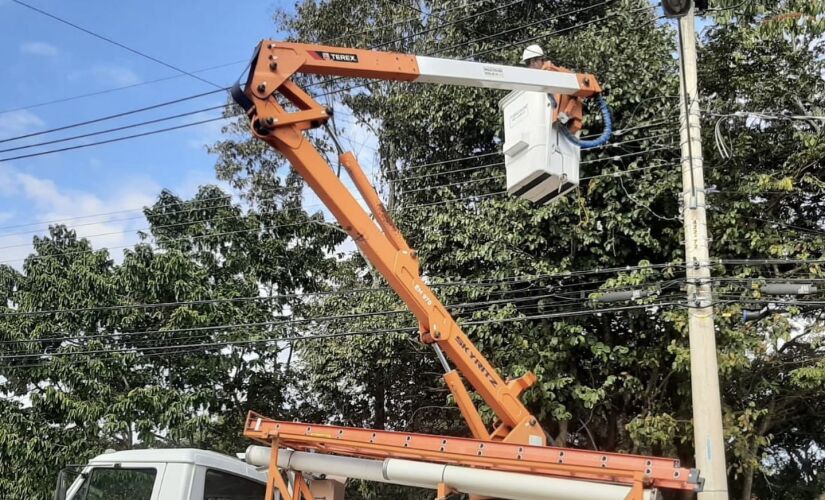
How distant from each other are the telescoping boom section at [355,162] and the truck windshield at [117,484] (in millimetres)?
1236

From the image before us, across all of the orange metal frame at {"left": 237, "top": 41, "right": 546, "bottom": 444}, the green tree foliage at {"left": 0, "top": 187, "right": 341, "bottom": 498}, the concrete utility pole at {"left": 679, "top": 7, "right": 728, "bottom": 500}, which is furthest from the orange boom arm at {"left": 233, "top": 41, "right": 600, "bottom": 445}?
the green tree foliage at {"left": 0, "top": 187, "right": 341, "bottom": 498}

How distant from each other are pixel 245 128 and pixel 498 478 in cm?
1547

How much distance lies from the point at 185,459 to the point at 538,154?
4.00m

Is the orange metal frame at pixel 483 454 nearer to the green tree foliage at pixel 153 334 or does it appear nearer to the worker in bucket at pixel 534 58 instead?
the worker in bucket at pixel 534 58

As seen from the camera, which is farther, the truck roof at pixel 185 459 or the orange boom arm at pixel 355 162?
the truck roof at pixel 185 459

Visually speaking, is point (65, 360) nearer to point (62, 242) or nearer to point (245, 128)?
point (62, 242)

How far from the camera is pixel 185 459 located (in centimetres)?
655

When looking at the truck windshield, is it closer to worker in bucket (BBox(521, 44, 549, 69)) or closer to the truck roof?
the truck roof

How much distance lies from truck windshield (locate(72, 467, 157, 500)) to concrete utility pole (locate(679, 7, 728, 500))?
5697 millimetres

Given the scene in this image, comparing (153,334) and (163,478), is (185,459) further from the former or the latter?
(153,334)

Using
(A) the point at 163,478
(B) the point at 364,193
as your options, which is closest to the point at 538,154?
(B) the point at 364,193

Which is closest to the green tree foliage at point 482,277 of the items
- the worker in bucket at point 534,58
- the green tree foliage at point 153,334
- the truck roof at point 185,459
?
the green tree foliage at point 153,334

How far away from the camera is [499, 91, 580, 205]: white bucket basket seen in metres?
6.50

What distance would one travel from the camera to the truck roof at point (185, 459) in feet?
21.6
